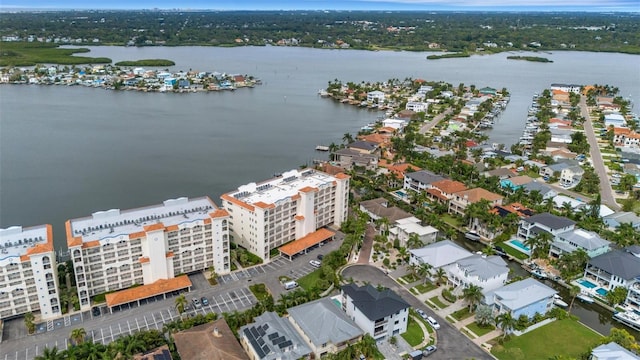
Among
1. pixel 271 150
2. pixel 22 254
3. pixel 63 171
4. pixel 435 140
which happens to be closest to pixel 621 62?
pixel 435 140

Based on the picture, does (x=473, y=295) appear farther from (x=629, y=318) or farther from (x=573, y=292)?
(x=629, y=318)

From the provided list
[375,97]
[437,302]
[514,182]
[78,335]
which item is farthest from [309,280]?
[375,97]

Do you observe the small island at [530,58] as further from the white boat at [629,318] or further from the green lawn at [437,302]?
the green lawn at [437,302]

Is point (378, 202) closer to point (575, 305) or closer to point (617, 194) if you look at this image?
point (575, 305)

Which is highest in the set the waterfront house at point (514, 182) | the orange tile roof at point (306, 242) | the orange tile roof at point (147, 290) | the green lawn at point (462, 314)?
the waterfront house at point (514, 182)

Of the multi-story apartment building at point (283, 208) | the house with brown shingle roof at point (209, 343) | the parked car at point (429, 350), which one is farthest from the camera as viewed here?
the multi-story apartment building at point (283, 208)

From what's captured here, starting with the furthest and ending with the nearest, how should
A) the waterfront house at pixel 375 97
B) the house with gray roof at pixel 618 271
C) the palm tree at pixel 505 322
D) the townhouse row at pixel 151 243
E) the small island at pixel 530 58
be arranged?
1. the small island at pixel 530 58
2. the waterfront house at pixel 375 97
3. the house with gray roof at pixel 618 271
4. the townhouse row at pixel 151 243
5. the palm tree at pixel 505 322

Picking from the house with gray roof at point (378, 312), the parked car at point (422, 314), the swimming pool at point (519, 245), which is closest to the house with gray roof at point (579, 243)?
the swimming pool at point (519, 245)
